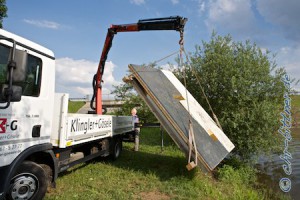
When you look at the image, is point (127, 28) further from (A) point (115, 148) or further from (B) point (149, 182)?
(B) point (149, 182)

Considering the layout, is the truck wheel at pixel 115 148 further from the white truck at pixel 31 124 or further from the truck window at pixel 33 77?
the truck window at pixel 33 77

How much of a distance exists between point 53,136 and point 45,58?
1.47 metres

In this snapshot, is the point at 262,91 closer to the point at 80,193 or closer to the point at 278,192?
the point at 278,192

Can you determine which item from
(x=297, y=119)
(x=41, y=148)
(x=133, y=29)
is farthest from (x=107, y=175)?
(x=297, y=119)

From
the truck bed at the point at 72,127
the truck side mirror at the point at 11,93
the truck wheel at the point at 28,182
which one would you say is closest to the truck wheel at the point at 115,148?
the truck bed at the point at 72,127

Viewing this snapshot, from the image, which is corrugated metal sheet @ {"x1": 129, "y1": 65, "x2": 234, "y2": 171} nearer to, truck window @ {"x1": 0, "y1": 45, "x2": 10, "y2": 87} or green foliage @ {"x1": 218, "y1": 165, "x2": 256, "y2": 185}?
green foliage @ {"x1": 218, "y1": 165, "x2": 256, "y2": 185}

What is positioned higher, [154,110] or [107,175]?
[154,110]

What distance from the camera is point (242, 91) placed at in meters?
9.95

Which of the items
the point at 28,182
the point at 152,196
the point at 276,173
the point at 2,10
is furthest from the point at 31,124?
the point at 2,10

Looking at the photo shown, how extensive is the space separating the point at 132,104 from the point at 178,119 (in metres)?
11.7

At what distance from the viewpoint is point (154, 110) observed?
22.5ft

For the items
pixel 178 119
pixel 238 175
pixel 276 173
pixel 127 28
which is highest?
pixel 127 28

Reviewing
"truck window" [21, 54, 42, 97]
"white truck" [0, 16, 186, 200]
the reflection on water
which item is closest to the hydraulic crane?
"white truck" [0, 16, 186, 200]

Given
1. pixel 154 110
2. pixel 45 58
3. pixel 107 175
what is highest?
pixel 45 58
